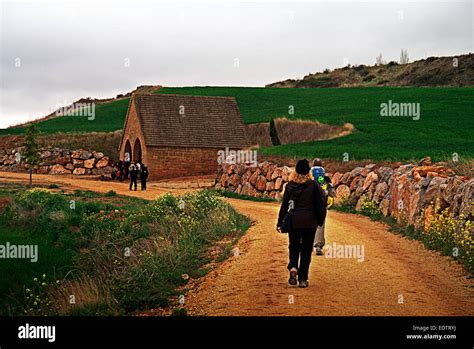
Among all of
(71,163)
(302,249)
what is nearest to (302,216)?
(302,249)

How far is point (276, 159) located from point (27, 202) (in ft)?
41.1

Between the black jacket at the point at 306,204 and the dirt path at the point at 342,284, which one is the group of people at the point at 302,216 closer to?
the black jacket at the point at 306,204

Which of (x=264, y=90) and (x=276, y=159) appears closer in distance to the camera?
(x=276, y=159)

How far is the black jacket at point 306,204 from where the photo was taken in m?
14.3

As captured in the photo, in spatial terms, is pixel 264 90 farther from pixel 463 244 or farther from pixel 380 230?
→ pixel 463 244

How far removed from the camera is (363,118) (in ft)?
174

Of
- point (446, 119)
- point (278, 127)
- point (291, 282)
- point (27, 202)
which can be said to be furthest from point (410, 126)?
point (291, 282)

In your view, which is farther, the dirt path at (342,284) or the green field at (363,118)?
the green field at (363,118)

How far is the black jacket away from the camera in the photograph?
14297 mm

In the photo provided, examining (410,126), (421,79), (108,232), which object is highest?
(421,79)

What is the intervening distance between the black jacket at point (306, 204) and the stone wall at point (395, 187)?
476cm

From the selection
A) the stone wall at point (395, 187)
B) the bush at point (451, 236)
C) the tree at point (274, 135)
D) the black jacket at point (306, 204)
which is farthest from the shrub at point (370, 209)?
the tree at point (274, 135)

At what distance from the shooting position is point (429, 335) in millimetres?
11453

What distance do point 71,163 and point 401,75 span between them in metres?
47.2
